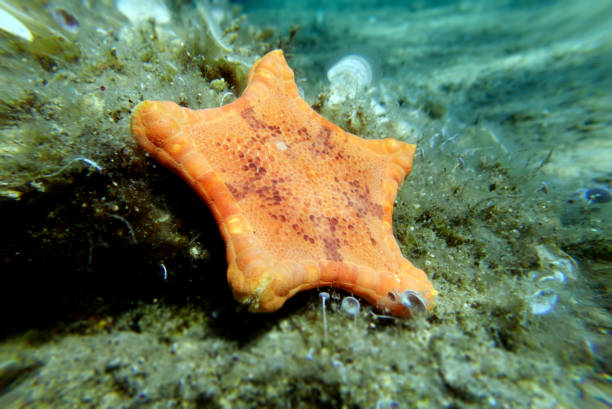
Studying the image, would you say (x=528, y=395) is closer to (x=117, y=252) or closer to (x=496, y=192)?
(x=496, y=192)

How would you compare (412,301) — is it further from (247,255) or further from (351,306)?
(247,255)

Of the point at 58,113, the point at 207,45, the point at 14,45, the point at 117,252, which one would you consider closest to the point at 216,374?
the point at 117,252

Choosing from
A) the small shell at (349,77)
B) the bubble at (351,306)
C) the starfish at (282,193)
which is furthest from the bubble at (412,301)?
the small shell at (349,77)

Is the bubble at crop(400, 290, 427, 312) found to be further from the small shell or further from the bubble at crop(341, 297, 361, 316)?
the small shell

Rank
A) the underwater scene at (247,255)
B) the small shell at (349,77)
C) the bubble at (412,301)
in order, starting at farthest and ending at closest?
the small shell at (349,77) → the bubble at (412,301) → the underwater scene at (247,255)

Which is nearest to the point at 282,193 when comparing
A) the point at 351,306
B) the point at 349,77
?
the point at 351,306

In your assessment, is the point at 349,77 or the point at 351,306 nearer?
the point at 351,306

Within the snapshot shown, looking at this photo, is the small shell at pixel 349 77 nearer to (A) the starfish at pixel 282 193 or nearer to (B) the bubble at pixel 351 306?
(A) the starfish at pixel 282 193
